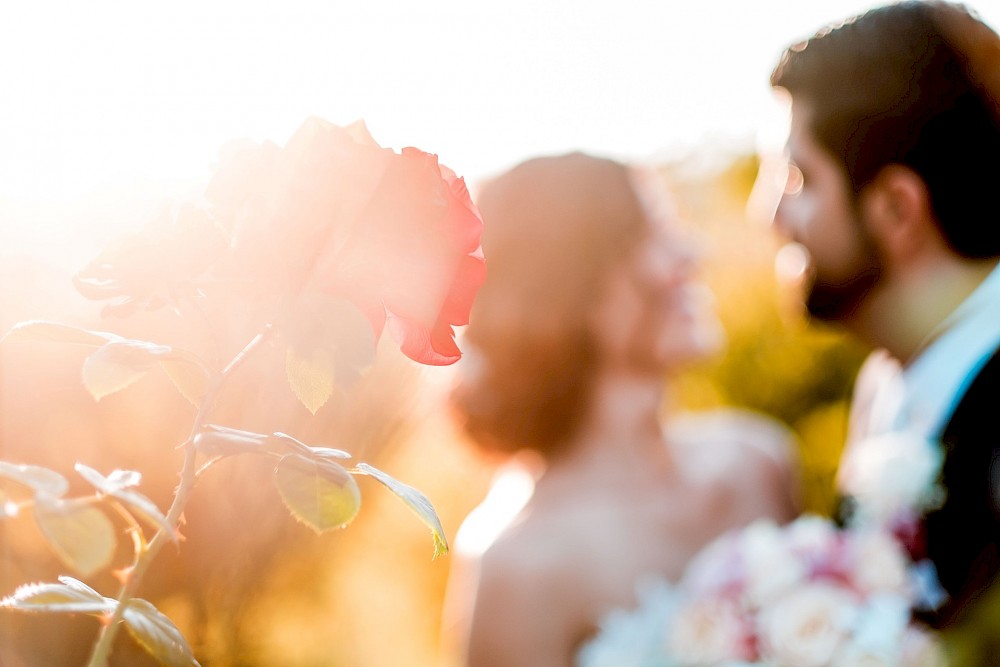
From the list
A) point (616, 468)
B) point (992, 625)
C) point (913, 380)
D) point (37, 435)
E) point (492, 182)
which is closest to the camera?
point (37, 435)

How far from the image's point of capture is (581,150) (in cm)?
297

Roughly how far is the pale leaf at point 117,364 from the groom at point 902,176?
6.43 feet

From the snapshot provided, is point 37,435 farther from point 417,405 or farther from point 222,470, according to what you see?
point 417,405

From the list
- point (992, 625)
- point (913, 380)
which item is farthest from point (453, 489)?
point (992, 625)

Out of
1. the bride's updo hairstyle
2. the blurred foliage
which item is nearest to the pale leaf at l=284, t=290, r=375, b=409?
the blurred foliage

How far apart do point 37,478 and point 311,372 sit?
12cm

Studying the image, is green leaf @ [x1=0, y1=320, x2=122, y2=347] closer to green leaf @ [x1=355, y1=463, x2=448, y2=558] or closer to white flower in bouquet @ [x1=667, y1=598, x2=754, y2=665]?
green leaf @ [x1=355, y1=463, x2=448, y2=558]

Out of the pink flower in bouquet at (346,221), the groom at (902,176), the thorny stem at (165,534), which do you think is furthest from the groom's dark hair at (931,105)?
the thorny stem at (165,534)

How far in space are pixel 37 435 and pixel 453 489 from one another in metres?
4.10

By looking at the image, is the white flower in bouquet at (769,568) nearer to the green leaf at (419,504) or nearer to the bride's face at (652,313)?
the bride's face at (652,313)

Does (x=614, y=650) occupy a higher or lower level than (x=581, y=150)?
lower

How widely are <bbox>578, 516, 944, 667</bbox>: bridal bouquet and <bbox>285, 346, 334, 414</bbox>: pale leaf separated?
1439 mm

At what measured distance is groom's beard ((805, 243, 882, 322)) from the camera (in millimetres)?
2350

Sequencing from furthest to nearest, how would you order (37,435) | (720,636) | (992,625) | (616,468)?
(616,468), (720,636), (992,625), (37,435)
